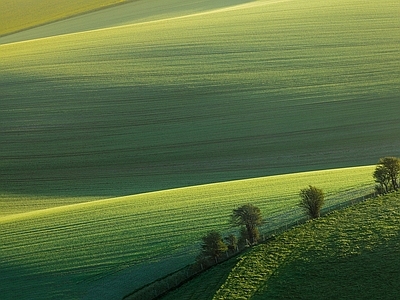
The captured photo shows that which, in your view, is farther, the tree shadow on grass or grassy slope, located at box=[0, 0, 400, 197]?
grassy slope, located at box=[0, 0, 400, 197]

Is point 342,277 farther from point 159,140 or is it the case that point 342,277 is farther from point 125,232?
point 159,140

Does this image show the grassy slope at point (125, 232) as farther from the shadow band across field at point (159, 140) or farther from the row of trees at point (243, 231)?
the shadow band across field at point (159, 140)

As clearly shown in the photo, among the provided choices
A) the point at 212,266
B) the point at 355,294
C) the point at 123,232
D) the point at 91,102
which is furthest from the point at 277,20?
the point at 355,294

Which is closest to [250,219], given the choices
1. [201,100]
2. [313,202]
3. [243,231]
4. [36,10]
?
[243,231]

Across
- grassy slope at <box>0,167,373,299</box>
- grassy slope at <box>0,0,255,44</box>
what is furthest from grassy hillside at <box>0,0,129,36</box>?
grassy slope at <box>0,167,373,299</box>

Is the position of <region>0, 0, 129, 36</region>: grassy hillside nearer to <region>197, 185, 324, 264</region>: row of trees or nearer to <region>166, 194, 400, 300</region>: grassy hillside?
<region>197, 185, 324, 264</region>: row of trees
